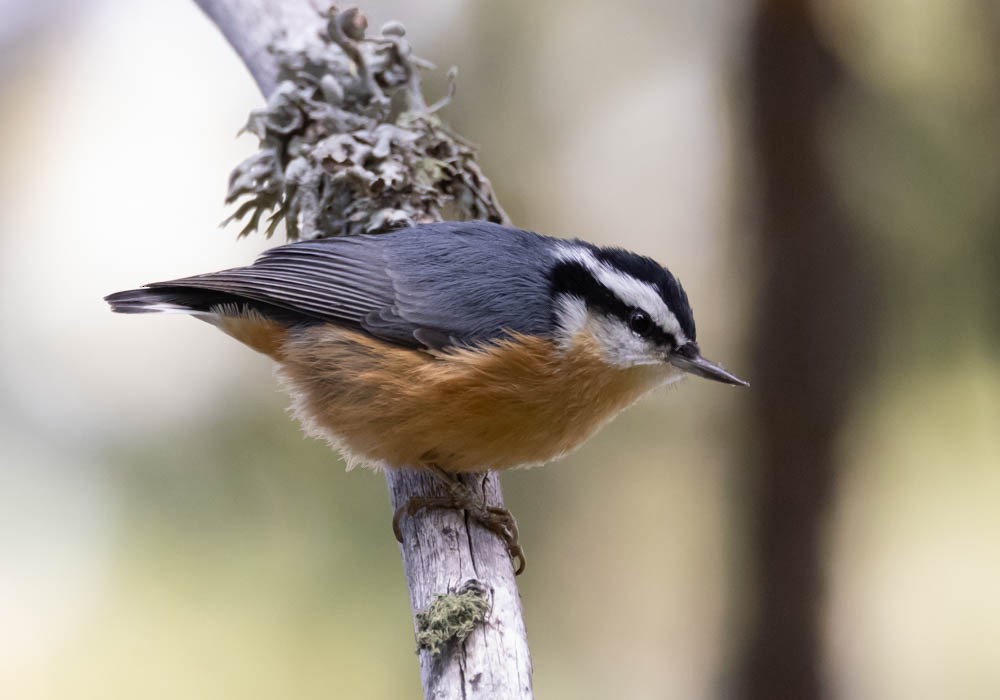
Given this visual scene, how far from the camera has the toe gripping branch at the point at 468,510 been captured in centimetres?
232

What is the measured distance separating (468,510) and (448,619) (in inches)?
18.8

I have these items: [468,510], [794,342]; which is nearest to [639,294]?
[468,510]

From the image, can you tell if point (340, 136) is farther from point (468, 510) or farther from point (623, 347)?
point (468, 510)

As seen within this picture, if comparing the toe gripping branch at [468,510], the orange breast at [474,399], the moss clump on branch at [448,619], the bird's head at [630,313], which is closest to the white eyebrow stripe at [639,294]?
the bird's head at [630,313]

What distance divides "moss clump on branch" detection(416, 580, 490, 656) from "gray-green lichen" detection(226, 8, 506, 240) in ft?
4.22

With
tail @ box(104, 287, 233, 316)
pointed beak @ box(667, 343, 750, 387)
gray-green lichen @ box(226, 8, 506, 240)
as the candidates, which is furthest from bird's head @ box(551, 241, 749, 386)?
tail @ box(104, 287, 233, 316)

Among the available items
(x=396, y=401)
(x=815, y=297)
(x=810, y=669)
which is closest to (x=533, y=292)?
(x=396, y=401)

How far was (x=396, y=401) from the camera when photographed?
7.77ft

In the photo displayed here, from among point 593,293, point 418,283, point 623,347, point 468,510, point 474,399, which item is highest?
point 418,283

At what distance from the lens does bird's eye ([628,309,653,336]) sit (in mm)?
2348

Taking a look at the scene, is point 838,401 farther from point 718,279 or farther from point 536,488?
point 536,488

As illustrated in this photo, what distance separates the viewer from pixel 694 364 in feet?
7.69

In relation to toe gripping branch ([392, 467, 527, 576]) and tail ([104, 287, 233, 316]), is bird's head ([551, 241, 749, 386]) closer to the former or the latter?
toe gripping branch ([392, 467, 527, 576])

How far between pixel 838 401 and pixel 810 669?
901 mm
